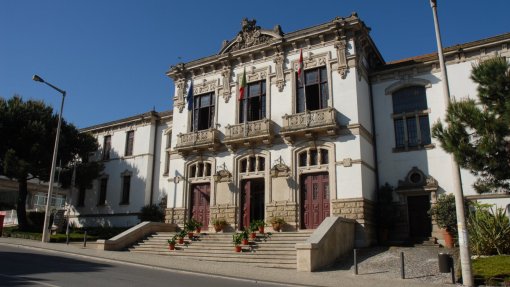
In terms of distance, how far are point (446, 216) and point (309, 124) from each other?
816 cm

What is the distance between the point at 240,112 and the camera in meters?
26.8

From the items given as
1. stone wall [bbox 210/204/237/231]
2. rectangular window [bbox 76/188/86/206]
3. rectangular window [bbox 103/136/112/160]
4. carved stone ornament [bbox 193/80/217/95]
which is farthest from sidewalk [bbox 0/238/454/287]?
rectangular window [bbox 76/188/86/206]

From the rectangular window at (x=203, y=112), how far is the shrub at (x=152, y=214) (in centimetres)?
751

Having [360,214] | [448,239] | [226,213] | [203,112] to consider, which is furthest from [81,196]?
[448,239]

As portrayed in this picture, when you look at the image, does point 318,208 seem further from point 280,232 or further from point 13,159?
point 13,159

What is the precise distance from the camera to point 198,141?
26984 mm

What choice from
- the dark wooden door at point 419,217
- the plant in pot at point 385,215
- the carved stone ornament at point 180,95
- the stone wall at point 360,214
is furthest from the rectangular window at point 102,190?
the dark wooden door at point 419,217

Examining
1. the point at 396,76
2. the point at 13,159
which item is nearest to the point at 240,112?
the point at 396,76

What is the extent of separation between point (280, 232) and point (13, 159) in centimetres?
1987

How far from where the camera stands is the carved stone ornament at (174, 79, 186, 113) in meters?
29.4

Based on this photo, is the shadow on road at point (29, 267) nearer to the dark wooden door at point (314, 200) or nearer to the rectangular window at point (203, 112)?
the dark wooden door at point (314, 200)

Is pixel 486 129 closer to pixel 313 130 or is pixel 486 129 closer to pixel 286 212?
pixel 313 130

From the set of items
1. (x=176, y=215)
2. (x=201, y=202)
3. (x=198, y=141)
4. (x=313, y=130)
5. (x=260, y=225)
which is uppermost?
(x=198, y=141)

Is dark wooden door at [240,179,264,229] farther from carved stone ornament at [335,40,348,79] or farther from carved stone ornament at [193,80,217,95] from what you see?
carved stone ornament at [335,40,348,79]
